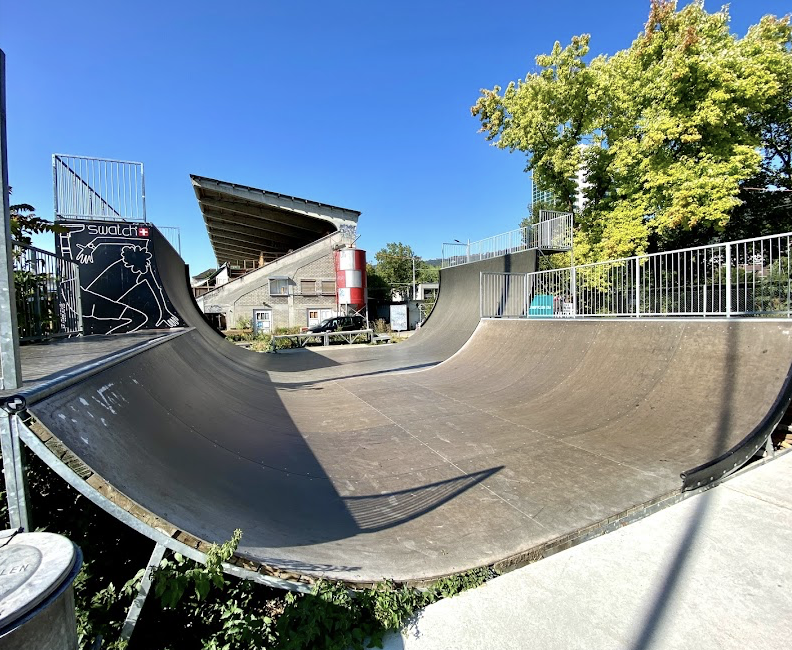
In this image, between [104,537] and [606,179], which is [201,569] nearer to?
[104,537]

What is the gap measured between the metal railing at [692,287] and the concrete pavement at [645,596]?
4.37 m

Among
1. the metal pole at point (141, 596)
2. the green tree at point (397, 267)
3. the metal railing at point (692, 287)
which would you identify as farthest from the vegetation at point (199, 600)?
the green tree at point (397, 267)

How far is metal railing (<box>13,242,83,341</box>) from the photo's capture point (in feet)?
16.7

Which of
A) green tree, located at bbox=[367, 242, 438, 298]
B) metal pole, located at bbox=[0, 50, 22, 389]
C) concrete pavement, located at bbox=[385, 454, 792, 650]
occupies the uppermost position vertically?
green tree, located at bbox=[367, 242, 438, 298]

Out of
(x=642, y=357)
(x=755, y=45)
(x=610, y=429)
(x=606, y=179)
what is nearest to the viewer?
(x=610, y=429)

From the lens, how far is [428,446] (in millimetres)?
4594

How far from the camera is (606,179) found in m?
17.1

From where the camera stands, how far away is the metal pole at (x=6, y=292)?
1.95 metres

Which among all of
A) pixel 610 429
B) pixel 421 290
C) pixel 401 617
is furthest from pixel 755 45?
pixel 421 290

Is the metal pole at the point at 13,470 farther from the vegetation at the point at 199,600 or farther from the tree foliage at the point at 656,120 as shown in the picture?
the tree foliage at the point at 656,120

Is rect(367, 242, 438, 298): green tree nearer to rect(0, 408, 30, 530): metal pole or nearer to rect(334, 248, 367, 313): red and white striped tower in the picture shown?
rect(334, 248, 367, 313): red and white striped tower

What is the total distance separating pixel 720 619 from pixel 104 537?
3.44m

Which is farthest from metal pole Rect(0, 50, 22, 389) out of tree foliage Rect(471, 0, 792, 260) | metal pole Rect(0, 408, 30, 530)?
tree foliage Rect(471, 0, 792, 260)

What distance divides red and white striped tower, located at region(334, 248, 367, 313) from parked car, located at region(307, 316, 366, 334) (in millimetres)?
3248
